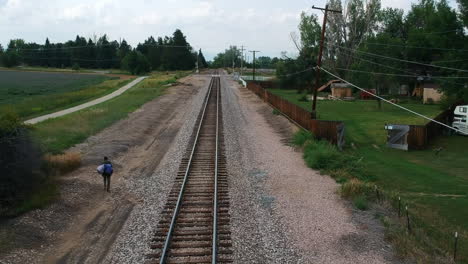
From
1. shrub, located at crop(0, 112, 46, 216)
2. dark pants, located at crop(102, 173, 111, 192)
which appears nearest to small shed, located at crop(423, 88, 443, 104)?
dark pants, located at crop(102, 173, 111, 192)

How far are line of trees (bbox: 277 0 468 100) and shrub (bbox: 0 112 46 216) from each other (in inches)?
1366

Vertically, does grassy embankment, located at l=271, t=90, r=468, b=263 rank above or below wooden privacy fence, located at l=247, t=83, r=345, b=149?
below

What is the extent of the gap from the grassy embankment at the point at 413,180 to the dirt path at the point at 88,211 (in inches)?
311

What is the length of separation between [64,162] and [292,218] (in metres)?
10.4

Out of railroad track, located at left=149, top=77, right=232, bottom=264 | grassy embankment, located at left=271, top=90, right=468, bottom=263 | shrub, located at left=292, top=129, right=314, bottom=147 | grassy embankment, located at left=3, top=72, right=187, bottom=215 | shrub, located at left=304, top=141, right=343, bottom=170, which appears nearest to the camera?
railroad track, located at left=149, top=77, right=232, bottom=264

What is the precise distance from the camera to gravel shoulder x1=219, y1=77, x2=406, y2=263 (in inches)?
453

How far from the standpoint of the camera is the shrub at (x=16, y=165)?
13.3 meters

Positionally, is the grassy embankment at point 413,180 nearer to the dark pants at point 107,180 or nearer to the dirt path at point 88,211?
the dirt path at point 88,211

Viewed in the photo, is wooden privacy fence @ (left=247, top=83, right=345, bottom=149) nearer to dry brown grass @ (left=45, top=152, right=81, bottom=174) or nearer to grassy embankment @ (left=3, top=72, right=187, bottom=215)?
grassy embankment @ (left=3, top=72, right=187, bottom=215)

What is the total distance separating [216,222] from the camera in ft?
43.2

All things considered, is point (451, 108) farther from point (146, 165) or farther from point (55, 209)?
point (55, 209)

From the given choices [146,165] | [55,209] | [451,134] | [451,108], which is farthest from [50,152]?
[451,108]

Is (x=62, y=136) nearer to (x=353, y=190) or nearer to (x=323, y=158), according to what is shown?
(x=323, y=158)

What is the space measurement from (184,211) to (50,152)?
397 inches
